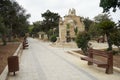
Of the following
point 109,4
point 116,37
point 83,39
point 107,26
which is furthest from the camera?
point 107,26

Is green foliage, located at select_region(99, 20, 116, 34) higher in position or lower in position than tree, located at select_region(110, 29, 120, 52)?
higher

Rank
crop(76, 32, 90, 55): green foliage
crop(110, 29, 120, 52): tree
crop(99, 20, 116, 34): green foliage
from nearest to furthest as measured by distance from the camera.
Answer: crop(110, 29, 120, 52): tree, crop(76, 32, 90, 55): green foliage, crop(99, 20, 116, 34): green foliage

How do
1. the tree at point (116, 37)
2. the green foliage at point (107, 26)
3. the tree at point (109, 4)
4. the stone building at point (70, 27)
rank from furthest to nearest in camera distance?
the stone building at point (70, 27), the green foliage at point (107, 26), the tree at point (116, 37), the tree at point (109, 4)

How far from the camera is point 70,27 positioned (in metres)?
40.3

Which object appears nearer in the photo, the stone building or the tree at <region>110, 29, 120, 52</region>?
the tree at <region>110, 29, 120, 52</region>

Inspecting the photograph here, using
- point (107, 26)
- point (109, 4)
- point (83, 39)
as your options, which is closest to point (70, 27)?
point (107, 26)

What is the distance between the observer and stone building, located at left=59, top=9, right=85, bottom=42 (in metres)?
40.5

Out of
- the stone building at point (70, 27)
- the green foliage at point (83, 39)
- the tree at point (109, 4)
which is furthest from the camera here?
the stone building at point (70, 27)

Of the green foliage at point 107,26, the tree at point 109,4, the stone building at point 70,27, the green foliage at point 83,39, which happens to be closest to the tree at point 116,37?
the green foliage at point 83,39

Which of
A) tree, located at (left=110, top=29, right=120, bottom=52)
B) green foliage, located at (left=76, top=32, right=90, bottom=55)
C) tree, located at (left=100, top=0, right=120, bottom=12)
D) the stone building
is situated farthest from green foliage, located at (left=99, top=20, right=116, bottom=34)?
the stone building

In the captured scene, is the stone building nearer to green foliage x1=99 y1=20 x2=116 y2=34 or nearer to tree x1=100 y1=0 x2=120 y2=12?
green foliage x1=99 y1=20 x2=116 y2=34

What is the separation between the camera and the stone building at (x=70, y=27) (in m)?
40.5

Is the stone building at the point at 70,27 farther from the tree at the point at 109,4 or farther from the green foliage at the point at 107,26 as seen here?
the tree at the point at 109,4

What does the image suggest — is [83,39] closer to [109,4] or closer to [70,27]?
[109,4]
